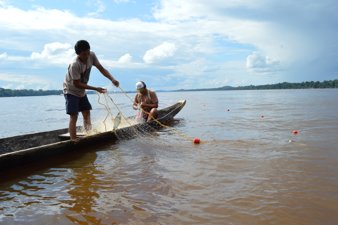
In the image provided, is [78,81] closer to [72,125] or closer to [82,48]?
[82,48]

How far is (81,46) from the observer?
6.67 meters

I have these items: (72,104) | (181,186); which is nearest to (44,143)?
(72,104)

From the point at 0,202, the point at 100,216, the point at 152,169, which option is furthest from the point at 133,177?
the point at 0,202

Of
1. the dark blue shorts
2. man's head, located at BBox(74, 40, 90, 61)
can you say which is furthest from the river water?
man's head, located at BBox(74, 40, 90, 61)

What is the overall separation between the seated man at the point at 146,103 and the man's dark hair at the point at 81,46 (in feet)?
13.7

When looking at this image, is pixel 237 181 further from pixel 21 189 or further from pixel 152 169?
pixel 21 189

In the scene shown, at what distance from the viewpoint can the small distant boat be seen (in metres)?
5.62

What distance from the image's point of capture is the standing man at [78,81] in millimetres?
6785

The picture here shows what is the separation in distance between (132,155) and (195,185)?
275 cm

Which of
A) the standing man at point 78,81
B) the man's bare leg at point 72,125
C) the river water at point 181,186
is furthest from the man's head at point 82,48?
the river water at point 181,186

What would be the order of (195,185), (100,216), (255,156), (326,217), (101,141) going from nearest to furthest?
(326,217) → (100,216) → (195,185) → (255,156) → (101,141)

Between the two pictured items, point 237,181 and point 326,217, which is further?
point 237,181

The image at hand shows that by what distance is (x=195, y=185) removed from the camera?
483 centimetres

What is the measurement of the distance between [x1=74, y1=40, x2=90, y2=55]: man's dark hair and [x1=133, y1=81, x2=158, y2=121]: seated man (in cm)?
418
